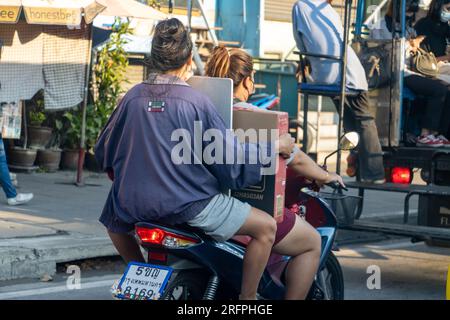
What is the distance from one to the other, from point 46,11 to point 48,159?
286 centimetres

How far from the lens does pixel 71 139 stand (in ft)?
44.8

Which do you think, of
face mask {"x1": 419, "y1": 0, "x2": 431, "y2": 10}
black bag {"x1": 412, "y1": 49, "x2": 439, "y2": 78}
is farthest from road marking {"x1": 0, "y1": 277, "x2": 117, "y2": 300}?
face mask {"x1": 419, "y1": 0, "x2": 431, "y2": 10}

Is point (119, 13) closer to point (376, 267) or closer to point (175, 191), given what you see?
point (376, 267)

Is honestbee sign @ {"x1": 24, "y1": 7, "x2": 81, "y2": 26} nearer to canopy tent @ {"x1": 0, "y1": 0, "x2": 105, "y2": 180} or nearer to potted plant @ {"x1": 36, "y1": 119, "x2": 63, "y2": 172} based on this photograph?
canopy tent @ {"x1": 0, "y1": 0, "x2": 105, "y2": 180}

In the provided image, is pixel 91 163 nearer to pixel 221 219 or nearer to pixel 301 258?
pixel 301 258

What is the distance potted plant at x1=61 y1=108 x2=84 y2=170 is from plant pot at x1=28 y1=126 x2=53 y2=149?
0.31m

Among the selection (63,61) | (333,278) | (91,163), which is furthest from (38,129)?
(333,278)

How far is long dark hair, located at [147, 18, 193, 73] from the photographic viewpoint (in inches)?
194

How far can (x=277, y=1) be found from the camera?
2067 centimetres

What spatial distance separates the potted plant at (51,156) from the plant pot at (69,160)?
187 millimetres

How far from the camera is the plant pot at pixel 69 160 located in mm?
13789

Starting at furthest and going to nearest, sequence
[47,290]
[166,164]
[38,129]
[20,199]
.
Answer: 1. [38,129]
2. [20,199]
3. [47,290]
4. [166,164]

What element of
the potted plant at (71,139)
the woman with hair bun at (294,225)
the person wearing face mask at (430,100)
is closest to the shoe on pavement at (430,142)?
the person wearing face mask at (430,100)
